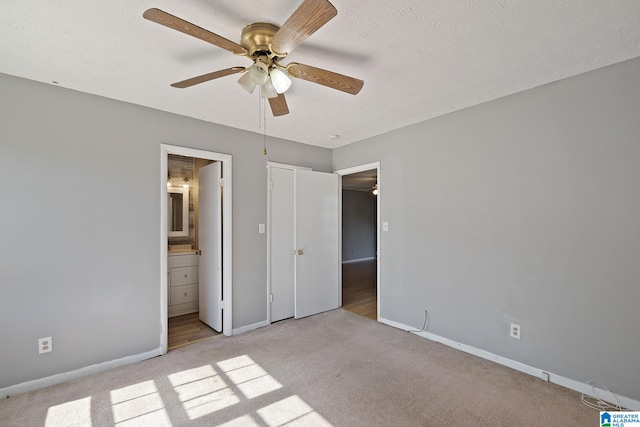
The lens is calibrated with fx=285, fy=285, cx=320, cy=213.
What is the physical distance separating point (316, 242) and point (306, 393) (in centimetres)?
215

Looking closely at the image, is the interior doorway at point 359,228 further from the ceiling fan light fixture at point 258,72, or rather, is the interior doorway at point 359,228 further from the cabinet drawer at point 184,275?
the ceiling fan light fixture at point 258,72

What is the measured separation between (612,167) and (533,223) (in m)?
0.64

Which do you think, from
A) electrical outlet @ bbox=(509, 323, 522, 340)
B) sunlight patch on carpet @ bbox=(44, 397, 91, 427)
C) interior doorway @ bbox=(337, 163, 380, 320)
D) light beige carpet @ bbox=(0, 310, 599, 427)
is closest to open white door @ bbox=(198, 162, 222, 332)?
light beige carpet @ bbox=(0, 310, 599, 427)

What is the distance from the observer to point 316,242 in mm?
4125

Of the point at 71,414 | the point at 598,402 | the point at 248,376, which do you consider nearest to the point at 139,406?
the point at 71,414

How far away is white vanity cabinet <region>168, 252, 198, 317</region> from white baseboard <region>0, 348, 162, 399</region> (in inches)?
49.2

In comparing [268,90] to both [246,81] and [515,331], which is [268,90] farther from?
[515,331]

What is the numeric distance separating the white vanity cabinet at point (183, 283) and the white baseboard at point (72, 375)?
125 cm

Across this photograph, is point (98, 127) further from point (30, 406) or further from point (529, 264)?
point (529, 264)

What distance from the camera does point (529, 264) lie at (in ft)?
8.19

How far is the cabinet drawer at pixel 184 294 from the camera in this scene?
399 cm

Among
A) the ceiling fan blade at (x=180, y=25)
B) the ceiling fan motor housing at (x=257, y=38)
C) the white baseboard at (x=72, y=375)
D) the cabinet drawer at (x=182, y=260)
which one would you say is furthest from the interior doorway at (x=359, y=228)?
the ceiling fan blade at (x=180, y=25)

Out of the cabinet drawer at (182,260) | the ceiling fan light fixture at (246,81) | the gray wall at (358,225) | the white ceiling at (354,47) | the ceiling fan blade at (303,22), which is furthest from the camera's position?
the gray wall at (358,225)

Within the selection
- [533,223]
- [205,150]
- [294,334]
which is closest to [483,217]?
[533,223]
